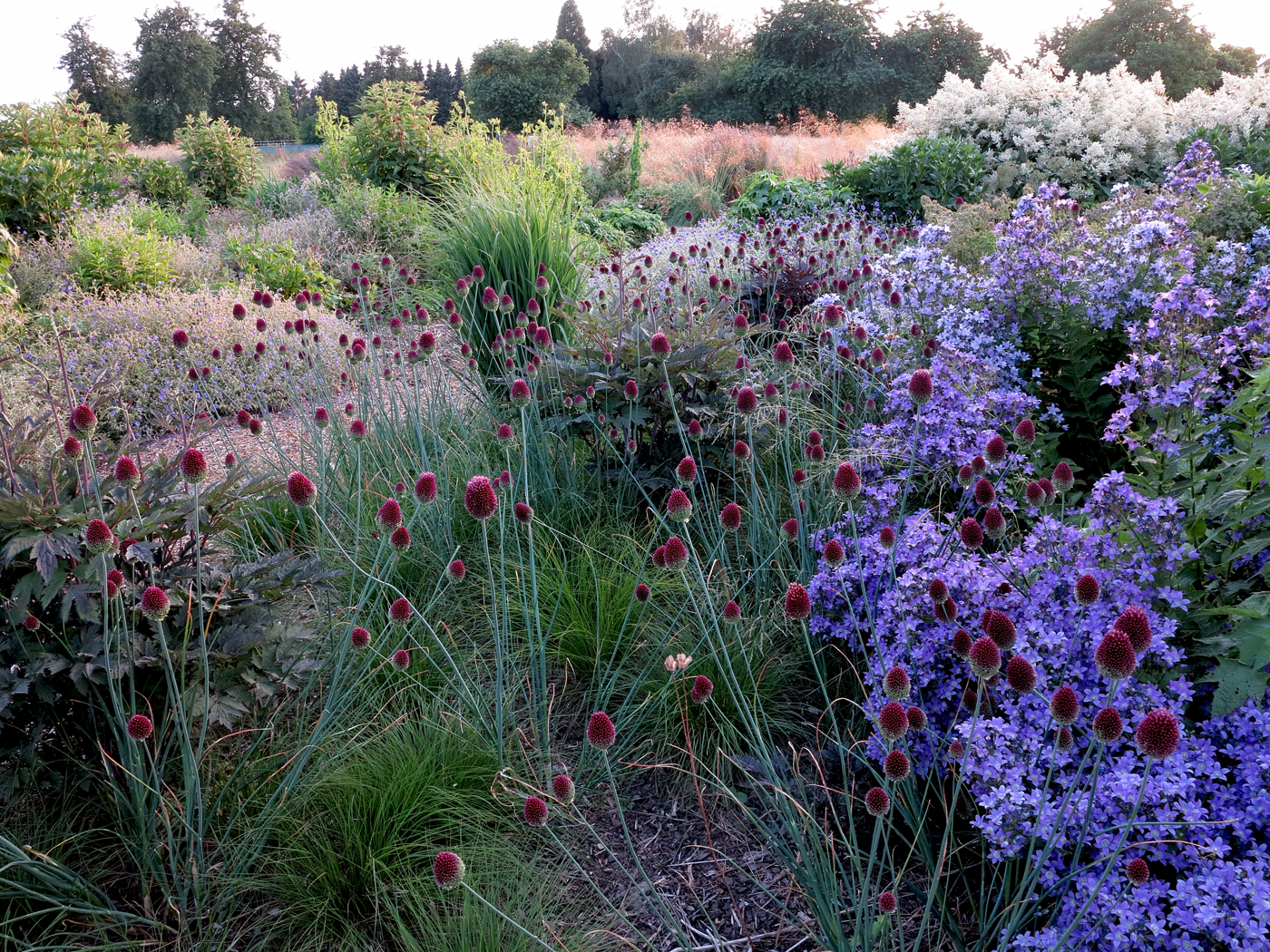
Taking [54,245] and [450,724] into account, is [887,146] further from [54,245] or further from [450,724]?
[450,724]

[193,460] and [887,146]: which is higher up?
[887,146]

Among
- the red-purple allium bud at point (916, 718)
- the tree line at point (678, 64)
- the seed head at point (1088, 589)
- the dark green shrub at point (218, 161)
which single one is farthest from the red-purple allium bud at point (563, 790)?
the tree line at point (678, 64)

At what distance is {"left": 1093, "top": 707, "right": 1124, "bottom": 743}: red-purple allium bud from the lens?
132cm

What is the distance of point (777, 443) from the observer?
3.17 m

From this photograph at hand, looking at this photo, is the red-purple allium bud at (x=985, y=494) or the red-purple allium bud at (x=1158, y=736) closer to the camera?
the red-purple allium bud at (x=1158, y=736)

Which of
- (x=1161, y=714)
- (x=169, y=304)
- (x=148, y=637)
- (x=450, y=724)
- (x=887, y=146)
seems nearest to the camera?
(x=1161, y=714)

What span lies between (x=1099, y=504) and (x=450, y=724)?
6.35ft

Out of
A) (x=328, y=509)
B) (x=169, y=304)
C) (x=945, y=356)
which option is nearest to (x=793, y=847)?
(x=945, y=356)

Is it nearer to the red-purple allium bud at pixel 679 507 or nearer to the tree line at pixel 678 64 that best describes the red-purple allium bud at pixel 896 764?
the red-purple allium bud at pixel 679 507

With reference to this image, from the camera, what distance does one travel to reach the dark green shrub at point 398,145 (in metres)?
11.5

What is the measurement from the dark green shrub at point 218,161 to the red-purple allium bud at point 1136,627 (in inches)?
699

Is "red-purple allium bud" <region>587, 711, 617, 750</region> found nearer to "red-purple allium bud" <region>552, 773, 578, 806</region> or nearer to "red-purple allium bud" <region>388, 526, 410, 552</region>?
"red-purple allium bud" <region>552, 773, 578, 806</region>

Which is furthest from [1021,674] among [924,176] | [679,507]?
[924,176]

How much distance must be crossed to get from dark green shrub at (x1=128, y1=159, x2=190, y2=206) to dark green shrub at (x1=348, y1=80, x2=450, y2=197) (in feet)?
16.0
